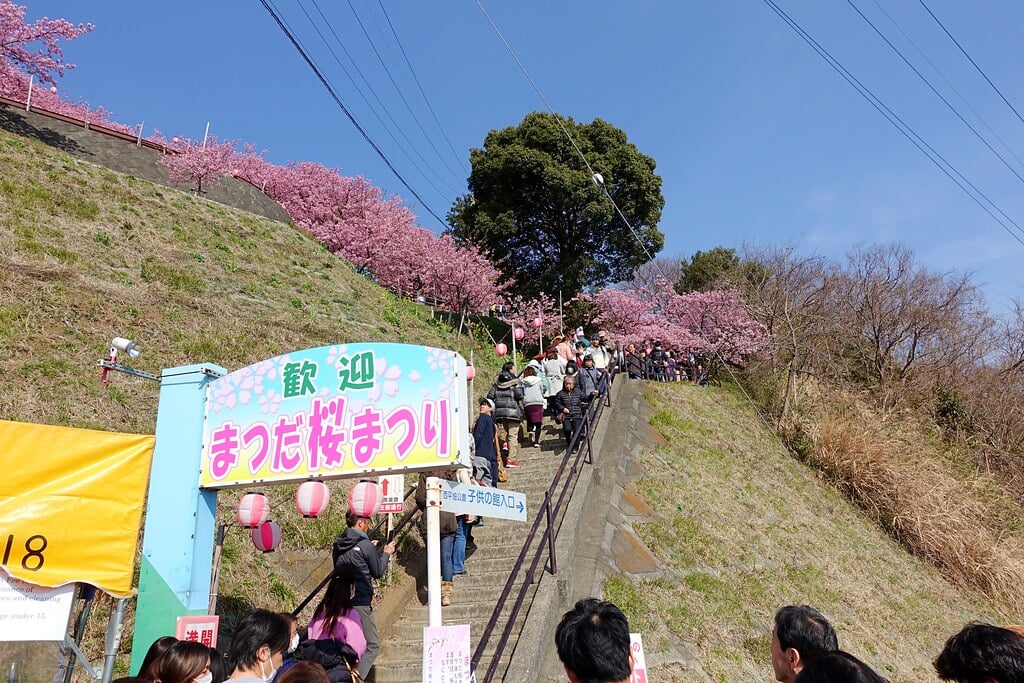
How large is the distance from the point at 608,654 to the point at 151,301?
38.3 feet

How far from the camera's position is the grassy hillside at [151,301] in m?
8.01

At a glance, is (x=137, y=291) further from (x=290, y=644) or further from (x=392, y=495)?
(x=290, y=644)

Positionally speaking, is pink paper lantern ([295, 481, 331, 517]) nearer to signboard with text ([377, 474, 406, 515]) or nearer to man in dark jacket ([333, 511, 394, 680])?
A: man in dark jacket ([333, 511, 394, 680])

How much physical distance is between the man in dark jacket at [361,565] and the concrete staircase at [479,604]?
53.4 inches

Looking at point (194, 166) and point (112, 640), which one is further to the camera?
point (194, 166)

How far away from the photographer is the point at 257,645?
329 cm

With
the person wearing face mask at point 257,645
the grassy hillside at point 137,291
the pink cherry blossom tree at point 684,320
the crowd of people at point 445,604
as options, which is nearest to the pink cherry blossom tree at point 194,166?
the grassy hillside at point 137,291

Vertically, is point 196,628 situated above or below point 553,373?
below

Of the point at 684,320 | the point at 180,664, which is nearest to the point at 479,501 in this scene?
the point at 180,664

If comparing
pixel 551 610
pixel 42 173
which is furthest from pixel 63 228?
pixel 551 610

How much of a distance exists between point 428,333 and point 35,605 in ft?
48.6

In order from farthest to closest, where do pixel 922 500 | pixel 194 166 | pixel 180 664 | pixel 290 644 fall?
pixel 194 166
pixel 922 500
pixel 290 644
pixel 180 664

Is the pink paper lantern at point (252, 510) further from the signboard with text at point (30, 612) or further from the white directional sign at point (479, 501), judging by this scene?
the white directional sign at point (479, 501)

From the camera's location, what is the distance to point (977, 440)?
17625mm
